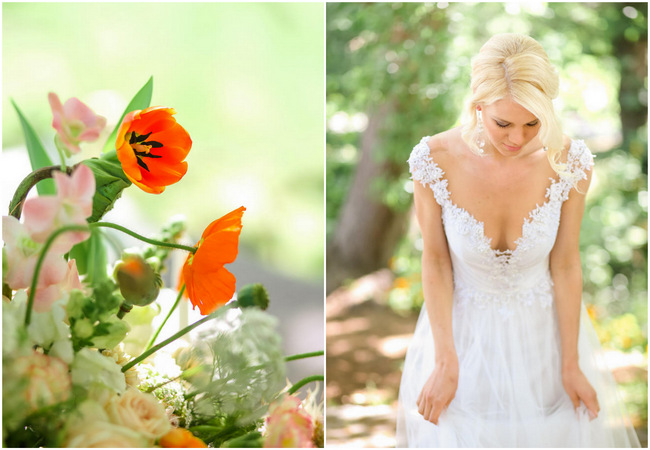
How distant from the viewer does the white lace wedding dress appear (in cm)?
119

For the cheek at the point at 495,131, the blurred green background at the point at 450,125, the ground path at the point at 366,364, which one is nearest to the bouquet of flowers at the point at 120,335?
the cheek at the point at 495,131

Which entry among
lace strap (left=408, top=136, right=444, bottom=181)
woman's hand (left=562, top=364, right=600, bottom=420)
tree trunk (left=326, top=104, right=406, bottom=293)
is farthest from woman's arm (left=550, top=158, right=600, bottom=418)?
tree trunk (left=326, top=104, right=406, bottom=293)

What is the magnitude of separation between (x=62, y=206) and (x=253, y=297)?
221mm

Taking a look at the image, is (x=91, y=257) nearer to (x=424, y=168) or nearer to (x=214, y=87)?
(x=424, y=168)

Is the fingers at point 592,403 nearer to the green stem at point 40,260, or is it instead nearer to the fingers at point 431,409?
the fingers at point 431,409

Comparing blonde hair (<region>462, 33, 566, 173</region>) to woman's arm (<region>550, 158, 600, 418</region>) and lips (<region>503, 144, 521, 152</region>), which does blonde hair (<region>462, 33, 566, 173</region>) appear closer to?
lips (<region>503, 144, 521, 152</region>)

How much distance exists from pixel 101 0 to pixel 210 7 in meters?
0.31

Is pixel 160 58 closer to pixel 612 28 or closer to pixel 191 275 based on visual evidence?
pixel 191 275

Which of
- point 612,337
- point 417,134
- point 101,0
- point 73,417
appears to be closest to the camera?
point 73,417

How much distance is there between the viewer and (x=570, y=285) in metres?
1.26

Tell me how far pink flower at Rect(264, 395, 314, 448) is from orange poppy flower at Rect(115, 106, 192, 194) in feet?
0.91

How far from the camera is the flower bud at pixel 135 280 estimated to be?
0.58 metres

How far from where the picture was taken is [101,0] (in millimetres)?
1707

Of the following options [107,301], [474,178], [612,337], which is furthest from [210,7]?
[612,337]
